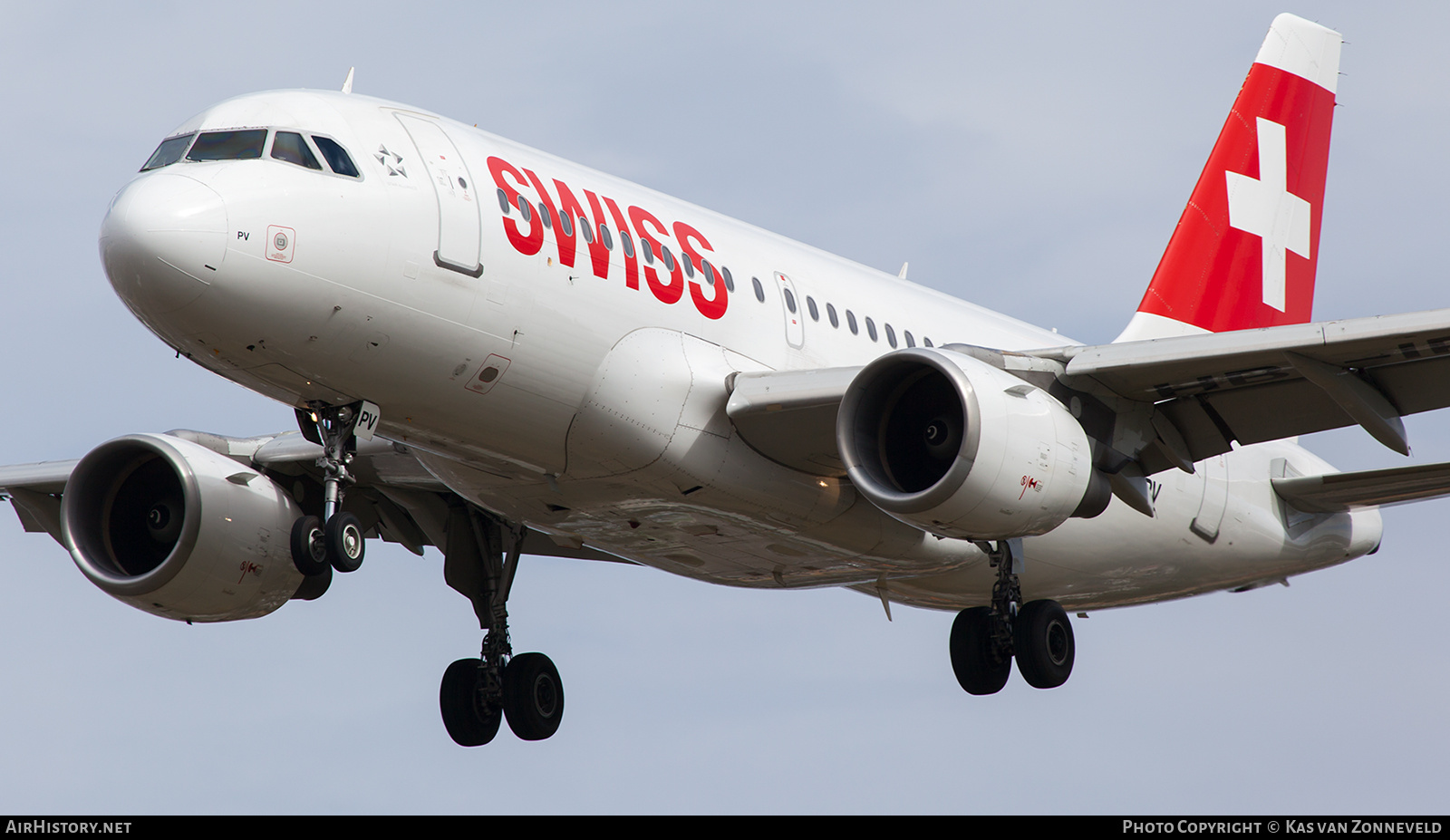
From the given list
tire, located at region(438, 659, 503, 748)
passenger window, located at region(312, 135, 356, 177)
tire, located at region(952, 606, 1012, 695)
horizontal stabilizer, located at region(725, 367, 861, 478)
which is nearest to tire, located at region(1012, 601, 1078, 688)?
tire, located at region(952, 606, 1012, 695)

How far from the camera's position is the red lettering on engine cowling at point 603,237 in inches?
739

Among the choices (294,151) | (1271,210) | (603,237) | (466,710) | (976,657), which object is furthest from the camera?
(1271,210)

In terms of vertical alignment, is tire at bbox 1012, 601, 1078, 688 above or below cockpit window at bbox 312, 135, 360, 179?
below

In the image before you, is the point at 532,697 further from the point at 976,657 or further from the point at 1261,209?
the point at 1261,209

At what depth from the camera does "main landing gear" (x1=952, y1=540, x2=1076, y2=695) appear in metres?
21.5

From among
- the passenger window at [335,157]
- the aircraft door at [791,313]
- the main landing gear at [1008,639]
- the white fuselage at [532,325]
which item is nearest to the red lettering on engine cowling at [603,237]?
the white fuselage at [532,325]

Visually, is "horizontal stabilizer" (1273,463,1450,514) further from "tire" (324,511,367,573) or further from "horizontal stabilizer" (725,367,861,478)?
"tire" (324,511,367,573)

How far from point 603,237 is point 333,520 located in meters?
4.16

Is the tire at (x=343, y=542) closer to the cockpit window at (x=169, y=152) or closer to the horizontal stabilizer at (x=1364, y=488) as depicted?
the cockpit window at (x=169, y=152)

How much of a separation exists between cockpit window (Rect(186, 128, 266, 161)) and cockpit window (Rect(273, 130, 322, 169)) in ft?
0.46

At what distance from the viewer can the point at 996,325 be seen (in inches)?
1001

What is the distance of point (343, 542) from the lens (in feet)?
57.7

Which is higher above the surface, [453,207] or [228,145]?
[228,145]

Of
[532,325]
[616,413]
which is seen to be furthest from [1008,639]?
[532,325]
